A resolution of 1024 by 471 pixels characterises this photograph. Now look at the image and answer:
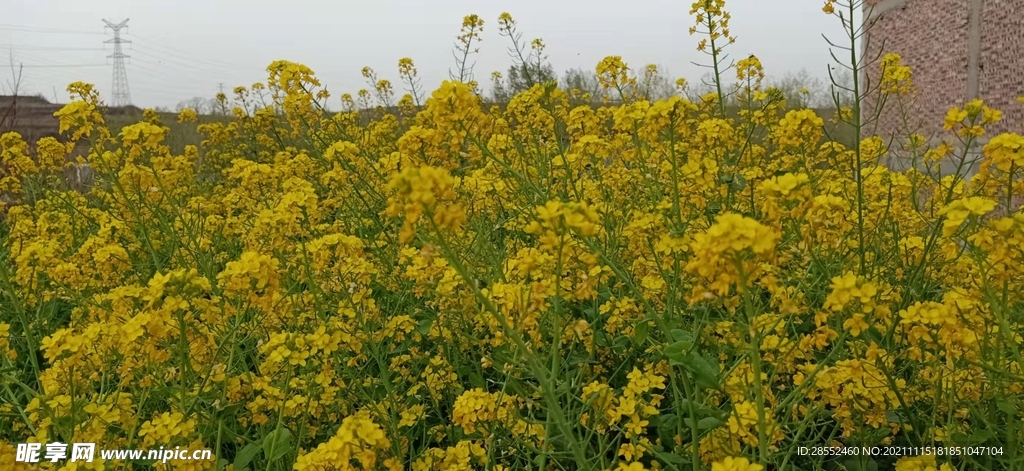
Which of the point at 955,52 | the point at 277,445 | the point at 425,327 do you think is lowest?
the point at 277,445

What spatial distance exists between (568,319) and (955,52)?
10.3 feet

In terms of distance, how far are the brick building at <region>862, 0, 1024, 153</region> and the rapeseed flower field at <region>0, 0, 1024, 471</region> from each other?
113cm

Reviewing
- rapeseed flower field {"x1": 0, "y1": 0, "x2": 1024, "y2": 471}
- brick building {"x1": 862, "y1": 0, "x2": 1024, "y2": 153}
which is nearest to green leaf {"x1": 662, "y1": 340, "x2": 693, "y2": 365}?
rapeseed flower field {"x1": 0, "y1": 0, "x2": 1024, "y2": 471}

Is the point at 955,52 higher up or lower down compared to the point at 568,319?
higher up

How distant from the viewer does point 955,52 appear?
12.3ft

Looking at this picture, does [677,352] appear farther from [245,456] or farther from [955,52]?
[955,52]

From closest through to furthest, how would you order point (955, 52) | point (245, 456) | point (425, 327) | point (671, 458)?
point (671, 458) → point (245, 456) → point (425, 327) → point (955, 52)

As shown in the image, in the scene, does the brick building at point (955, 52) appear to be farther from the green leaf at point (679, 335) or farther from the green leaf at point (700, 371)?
the green leaf at point (700, 371)

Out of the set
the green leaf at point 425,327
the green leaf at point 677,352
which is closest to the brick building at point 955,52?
the green leaf at point 677,352

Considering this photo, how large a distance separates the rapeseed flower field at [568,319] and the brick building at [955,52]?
3.69 feet

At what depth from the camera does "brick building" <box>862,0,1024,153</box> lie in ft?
11.0

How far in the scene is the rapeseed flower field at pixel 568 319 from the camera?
4.81 feet

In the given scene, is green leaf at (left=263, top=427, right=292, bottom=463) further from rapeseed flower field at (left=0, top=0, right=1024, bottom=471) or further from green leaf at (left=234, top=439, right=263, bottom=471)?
green leaf at (left=234, top=439, right=263, bottom=471)

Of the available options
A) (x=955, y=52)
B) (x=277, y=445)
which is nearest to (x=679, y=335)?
(x=277, y=445)
